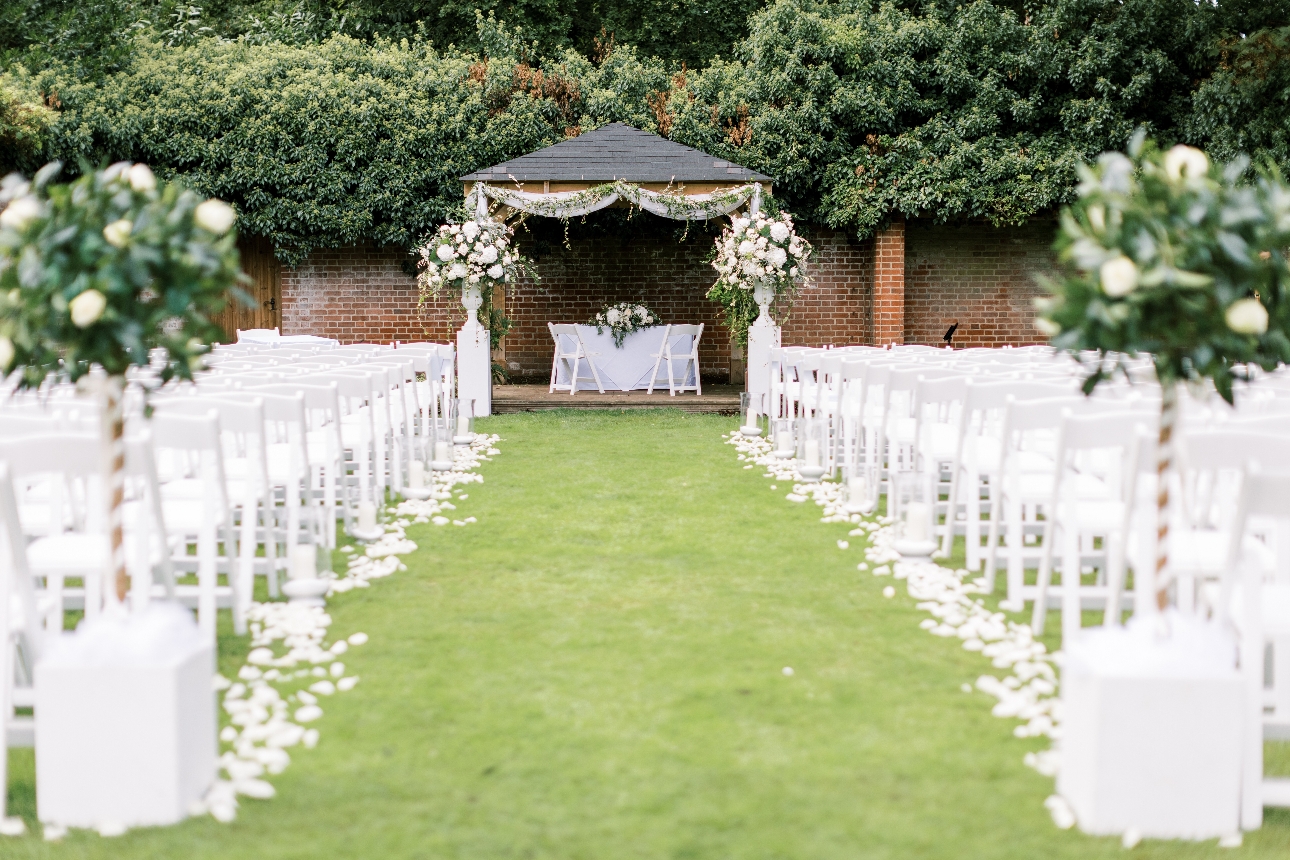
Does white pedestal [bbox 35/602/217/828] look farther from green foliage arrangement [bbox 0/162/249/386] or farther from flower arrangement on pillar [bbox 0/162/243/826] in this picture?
green foliage arrangement [bbox 0/162/249/386]

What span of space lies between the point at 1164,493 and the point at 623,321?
1182cm

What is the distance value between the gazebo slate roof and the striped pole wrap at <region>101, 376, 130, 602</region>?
34.1ft

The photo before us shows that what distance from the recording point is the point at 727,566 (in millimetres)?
5379

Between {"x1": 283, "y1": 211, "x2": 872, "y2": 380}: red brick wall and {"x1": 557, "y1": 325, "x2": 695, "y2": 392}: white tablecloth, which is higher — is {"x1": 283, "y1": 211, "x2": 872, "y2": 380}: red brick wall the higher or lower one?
the higher one

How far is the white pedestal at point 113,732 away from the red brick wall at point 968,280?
15.4 meters

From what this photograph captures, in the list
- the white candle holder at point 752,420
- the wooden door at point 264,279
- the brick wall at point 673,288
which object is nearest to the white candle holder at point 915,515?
the white candle holder at point 752,420

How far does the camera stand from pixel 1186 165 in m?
2.81

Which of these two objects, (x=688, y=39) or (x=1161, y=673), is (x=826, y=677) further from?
(x=688, y=39)

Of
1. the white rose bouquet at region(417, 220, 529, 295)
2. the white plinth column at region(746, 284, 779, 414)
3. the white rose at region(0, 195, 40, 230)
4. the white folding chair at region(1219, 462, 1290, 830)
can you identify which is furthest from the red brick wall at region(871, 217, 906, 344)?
the white rose at region(0, 195, 40, 230)

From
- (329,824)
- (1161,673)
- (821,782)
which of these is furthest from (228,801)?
(1161,673)

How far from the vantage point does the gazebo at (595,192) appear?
505 inches

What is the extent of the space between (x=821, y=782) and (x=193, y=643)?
1.59 m

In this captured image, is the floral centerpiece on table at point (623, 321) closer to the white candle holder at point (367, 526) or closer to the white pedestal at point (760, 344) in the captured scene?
the white pedestal at point (760, 344)

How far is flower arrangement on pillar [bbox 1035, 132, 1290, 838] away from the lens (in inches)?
106
